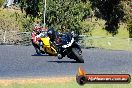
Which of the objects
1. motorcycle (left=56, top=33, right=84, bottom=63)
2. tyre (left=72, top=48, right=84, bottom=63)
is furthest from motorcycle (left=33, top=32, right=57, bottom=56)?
tyre (left=72, top=48, right=84, bottom=63)

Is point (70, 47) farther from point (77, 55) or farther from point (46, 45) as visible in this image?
point (46, 45)

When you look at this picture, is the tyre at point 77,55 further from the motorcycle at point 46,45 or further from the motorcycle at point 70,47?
the motorcycle at point 46,45

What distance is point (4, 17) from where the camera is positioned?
148 feet

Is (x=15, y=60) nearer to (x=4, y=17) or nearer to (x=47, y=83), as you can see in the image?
(x=47, y=83)

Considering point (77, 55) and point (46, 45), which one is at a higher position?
point (77, 55)

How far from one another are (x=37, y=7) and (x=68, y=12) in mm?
3953

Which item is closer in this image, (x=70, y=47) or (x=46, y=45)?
(x=70, y=47)

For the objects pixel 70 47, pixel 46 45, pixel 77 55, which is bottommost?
pixel 46 45

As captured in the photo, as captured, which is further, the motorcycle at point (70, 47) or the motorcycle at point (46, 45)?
the motorcycle at point (46, 45)

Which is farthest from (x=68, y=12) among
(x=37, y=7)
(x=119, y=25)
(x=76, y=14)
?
(x=119, y=25)

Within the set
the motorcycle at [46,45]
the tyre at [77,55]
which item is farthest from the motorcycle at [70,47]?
the motorcycle at [46,45]

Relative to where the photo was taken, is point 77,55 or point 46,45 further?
point 46,45

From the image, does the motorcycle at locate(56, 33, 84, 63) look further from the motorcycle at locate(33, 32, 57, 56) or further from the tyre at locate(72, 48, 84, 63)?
the motorcycle at locate(33, 32, 57, 56)

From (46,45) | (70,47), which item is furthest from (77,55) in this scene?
(46,45)
